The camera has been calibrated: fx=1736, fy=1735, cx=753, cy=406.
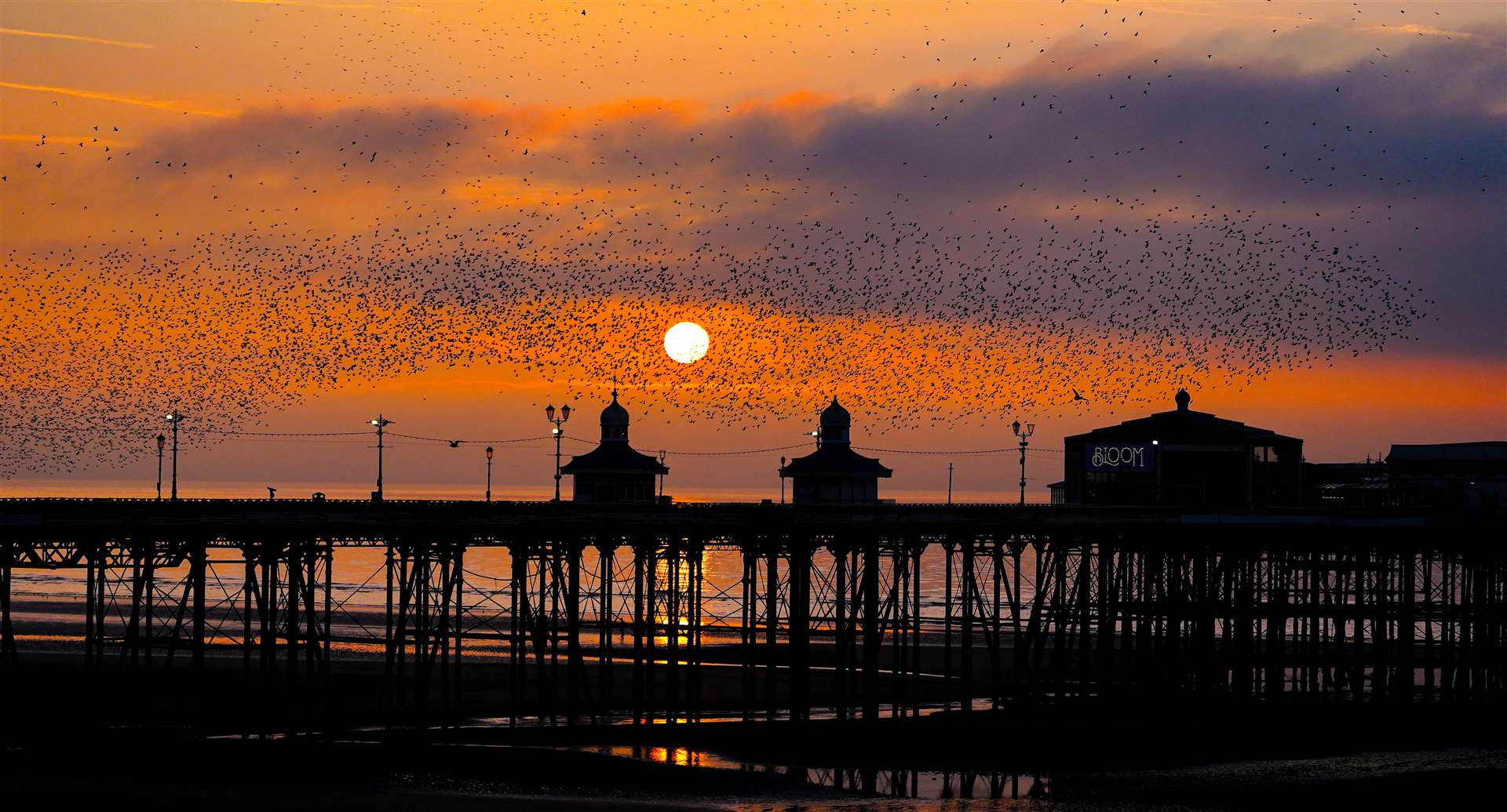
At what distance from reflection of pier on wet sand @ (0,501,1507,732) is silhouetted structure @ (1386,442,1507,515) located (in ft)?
25.4

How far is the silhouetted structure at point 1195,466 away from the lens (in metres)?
73.9

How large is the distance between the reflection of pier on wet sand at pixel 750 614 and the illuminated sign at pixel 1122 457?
232 inches

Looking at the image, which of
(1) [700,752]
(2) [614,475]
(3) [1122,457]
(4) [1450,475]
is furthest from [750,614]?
(4) [1450,475]

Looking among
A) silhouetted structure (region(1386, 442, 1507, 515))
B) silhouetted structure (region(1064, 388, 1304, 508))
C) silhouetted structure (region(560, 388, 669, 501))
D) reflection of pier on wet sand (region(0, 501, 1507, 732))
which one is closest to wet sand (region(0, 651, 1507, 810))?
reflection of pier on wet sand (region(0, 501, 1507, 732))

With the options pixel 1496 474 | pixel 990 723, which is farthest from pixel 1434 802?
pixel 1496 474

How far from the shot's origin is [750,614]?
58.1m

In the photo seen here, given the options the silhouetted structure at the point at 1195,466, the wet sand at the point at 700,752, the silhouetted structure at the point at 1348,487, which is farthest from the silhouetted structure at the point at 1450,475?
the wet sand at the point at 700,752

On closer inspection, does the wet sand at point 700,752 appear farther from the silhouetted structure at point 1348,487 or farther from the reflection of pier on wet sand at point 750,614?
the silhouetted structure at point 1348,487

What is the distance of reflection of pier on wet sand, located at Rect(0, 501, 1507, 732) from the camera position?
49344 millimetres

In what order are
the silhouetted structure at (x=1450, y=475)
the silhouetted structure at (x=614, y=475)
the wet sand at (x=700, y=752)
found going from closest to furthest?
1. the wet sand at (x=700, y=752)
2. the silhouetted structure at (x=1450, y=475)
3. the silhouetted structure at (x=614, y=475)

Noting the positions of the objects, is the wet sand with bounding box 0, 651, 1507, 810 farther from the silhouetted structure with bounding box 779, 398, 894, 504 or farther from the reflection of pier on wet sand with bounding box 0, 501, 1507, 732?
the silhouetted structure with bounding box 779, 398, 894, 504

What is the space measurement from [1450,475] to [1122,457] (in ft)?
104

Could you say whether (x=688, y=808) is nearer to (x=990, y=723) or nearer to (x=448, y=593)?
(x=990, y=723)

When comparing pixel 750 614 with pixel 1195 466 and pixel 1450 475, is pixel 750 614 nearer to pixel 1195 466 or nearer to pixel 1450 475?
pixel 1195 466
